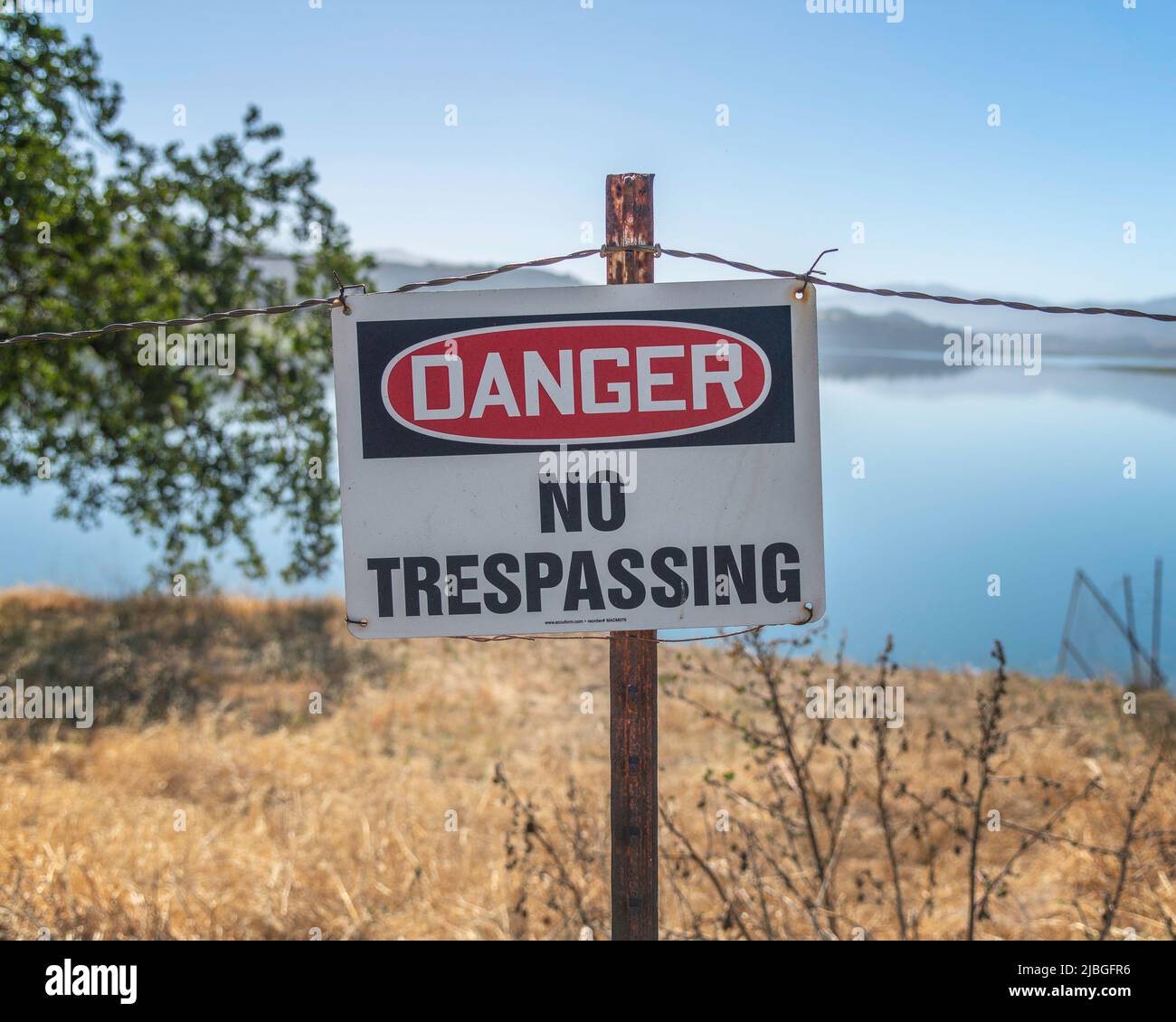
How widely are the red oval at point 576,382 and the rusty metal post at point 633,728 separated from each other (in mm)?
223

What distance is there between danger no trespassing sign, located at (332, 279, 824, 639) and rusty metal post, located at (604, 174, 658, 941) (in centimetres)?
12

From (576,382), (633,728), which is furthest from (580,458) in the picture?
(633,728)

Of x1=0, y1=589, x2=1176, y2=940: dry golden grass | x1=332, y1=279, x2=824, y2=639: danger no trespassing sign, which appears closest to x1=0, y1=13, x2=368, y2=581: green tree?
x1=0, y1=589, x2=1176, y2=940: dry golden grass

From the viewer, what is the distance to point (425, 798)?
7.11 metres

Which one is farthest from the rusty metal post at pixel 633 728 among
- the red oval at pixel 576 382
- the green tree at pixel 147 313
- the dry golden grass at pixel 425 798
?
the green tree at pixel 147 313

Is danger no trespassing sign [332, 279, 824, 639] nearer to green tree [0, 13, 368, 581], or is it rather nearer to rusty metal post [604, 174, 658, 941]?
rusty metal post [604, 174, 658, 941]

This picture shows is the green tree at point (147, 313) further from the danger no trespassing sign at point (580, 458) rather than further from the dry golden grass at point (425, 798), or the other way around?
the danger no trespassing sign at point (580, 458)

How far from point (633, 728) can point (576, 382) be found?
3.48 feet

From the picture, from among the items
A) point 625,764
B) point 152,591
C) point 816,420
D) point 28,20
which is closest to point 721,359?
point 816,420

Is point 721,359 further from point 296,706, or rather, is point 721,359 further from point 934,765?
point 296,706

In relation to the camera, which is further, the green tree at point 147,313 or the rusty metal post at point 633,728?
the green tree at point 147,313

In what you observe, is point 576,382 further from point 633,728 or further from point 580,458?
point 633,728

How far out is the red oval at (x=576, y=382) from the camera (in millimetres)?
2619

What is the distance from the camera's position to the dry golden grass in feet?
15.8
